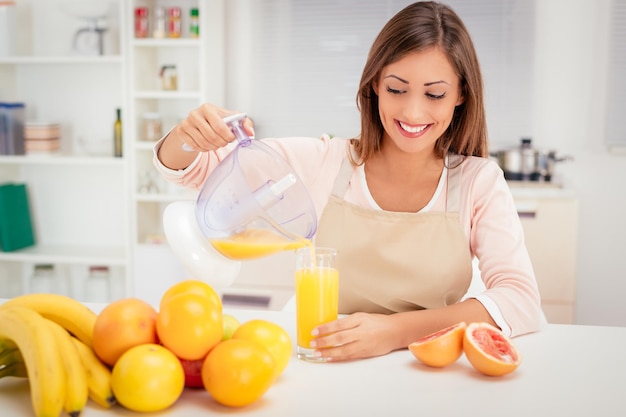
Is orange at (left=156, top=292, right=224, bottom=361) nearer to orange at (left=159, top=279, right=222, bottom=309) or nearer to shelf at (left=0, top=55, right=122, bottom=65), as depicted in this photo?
orange at (left=159, top=279, right=222, bottom=309)

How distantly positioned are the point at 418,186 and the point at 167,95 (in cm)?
232

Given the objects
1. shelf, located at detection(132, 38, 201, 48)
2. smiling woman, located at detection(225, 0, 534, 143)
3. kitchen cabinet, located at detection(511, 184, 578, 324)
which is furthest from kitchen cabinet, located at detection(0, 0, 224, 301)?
kitchen cabinet, located at detection(511, 184, 578, 324)

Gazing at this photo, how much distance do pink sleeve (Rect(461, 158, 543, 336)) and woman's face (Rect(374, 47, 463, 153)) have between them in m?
0.17

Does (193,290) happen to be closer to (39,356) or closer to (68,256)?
(39,356)

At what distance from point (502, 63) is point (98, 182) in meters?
2.36

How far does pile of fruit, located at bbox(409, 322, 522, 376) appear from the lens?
106cm

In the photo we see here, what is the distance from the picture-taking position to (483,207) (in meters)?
1.58

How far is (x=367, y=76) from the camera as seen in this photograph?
1573mm

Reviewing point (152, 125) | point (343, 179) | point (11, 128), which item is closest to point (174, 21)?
point (152, 125)

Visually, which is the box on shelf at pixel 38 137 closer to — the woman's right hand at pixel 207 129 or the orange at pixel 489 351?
the woman's right hand at pixel 207 129

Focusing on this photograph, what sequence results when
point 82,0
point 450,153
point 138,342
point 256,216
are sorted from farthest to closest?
1. point 82,0
2. point 450,153
3. point 256,216
4. point 138,342

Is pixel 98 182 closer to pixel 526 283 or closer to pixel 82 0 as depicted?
pixel 82 0

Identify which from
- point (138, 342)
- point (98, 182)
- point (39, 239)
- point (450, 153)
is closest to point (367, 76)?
point (450, 153)

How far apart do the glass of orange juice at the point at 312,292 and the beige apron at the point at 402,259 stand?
0.39m
